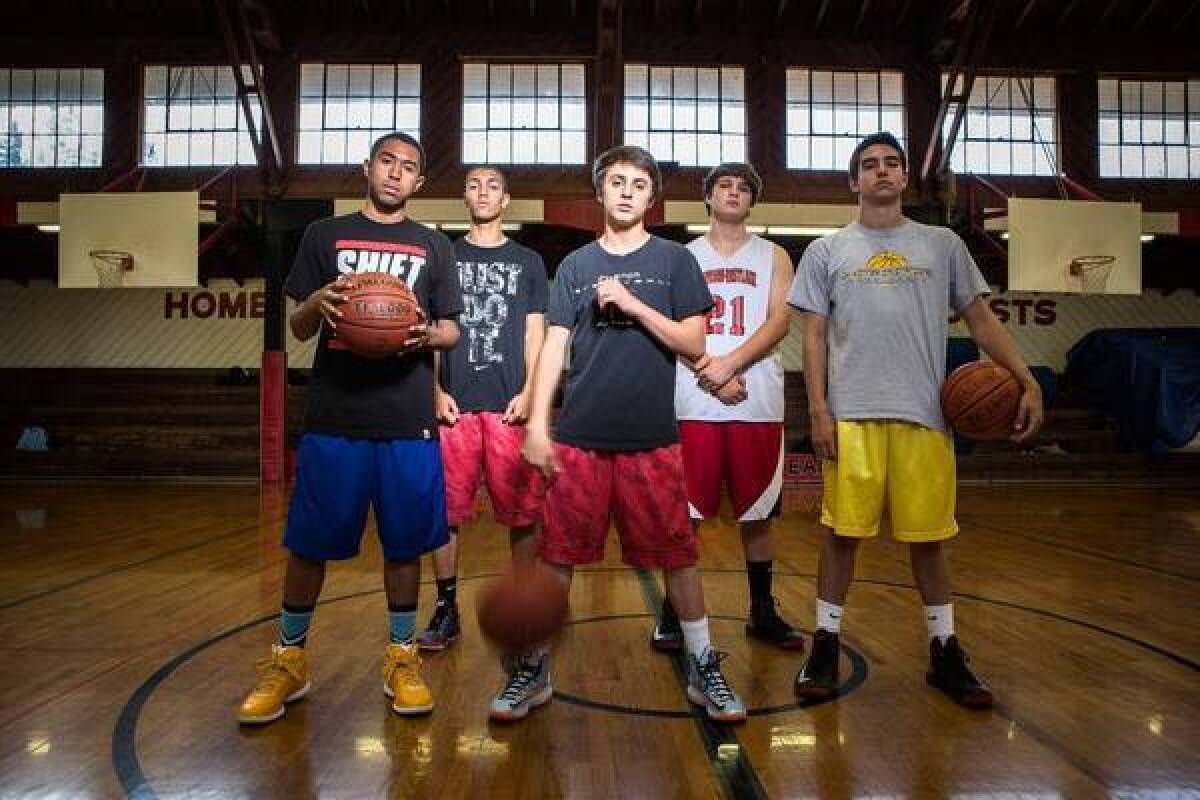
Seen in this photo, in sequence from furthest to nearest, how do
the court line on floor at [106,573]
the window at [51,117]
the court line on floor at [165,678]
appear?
1. the window at [51,117]
2. the court line on floor at [106,573]
3. the court line on floor at [165,678]

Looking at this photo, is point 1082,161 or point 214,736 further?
point 1082,161

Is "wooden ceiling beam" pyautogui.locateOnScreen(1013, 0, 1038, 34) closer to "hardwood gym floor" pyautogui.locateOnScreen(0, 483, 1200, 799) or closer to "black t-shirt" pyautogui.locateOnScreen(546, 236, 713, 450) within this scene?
"hardwood gym floor" pyautogui.locateOnScreen(0, 483, 1200, 799)

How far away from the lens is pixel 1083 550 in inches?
193

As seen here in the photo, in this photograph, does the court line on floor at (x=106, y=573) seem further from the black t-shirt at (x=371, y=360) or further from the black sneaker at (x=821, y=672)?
the black sneaker at (x=821, y=672)

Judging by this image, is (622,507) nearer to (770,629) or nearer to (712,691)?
(712,691)

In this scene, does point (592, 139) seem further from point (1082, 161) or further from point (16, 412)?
point (16, 412)

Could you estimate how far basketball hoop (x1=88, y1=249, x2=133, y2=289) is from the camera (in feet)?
28.9

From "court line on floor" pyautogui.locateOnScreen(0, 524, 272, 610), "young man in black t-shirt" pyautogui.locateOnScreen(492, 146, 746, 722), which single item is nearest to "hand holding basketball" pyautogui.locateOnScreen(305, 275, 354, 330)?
"young man in black t-shirt" pyautogui.locateOnScreen(492, 146, 746, 722)

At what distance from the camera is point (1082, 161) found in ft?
37.1

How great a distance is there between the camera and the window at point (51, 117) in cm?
1116

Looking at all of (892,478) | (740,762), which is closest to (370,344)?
(740,762)

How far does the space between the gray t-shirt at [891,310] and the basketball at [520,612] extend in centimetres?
102

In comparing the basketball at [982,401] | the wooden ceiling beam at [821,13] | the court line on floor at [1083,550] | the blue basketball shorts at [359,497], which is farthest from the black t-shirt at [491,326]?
the wooden ceiling beam at [821,13]

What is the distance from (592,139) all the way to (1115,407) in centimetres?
808
